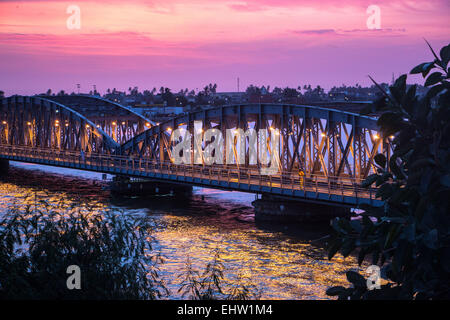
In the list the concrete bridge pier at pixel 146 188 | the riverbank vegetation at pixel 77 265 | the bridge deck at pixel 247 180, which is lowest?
the concrete bridge pier at pixel 146 188

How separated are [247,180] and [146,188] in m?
19.9

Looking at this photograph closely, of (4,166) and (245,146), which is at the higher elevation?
(245,146)

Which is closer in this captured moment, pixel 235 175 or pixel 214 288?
pixel 214 288

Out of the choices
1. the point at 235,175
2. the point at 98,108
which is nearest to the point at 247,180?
the point at 235,175

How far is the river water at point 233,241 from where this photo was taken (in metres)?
32.5

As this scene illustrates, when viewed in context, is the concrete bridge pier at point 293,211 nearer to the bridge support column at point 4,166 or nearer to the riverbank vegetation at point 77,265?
the riverbank vegetation at point 77,265

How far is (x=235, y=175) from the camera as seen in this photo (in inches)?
2340

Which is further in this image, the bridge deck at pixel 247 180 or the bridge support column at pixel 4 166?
the bridge support column at pixel 4 166

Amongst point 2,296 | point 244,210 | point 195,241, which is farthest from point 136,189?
point 2,296

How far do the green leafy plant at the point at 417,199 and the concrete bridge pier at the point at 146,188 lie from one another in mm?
59743

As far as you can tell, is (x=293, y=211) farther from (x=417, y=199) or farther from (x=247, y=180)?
(x=417, y=199)

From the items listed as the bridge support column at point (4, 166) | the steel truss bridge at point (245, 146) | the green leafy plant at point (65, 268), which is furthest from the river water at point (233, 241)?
the bridge support column at point (4, 166)
